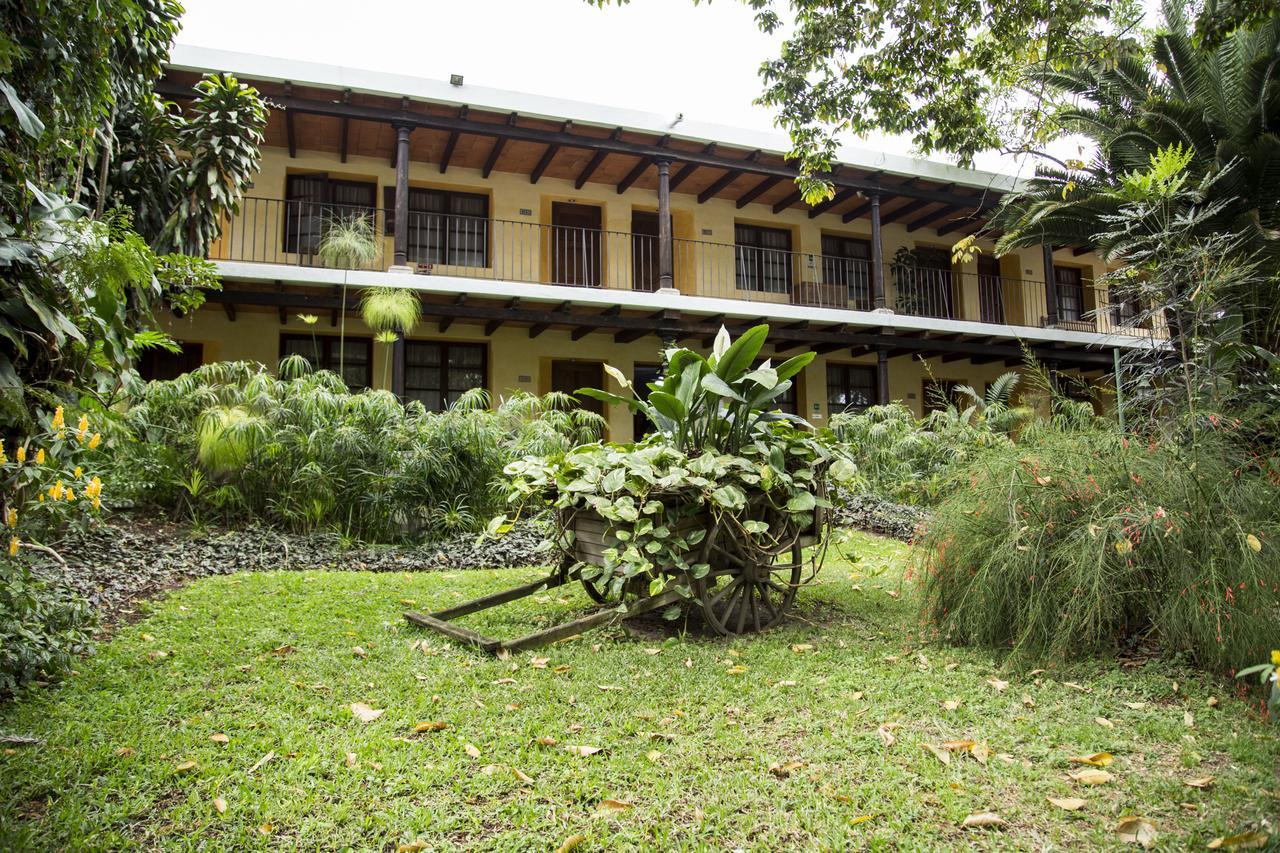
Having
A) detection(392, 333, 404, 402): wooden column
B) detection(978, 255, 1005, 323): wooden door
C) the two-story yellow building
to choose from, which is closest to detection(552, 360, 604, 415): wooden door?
the two-story yellow building

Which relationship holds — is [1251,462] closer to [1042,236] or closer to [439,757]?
[439,757]

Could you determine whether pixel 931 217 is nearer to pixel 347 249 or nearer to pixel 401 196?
pixel 401 196

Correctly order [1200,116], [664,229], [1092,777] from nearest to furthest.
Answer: [1092,777] → [1200,116] → [664,229]

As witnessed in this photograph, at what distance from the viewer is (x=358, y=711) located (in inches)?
106

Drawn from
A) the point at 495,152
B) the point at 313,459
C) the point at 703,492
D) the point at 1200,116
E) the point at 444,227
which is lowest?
the point at 703,492

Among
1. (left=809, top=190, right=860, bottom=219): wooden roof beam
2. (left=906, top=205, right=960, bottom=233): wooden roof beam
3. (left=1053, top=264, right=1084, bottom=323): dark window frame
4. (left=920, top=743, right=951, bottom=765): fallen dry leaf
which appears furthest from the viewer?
(left=1053, top=264, right=1084, bottom=323): dark window frame

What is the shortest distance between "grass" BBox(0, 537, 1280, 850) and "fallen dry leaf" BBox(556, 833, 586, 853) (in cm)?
2

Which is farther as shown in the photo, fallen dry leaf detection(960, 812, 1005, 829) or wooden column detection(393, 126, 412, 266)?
wooden column detection(393, 126, 412, 266)

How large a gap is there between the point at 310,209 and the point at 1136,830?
41.3 feet

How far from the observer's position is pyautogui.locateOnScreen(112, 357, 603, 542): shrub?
6.36 meters

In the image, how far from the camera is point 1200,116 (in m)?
8.67

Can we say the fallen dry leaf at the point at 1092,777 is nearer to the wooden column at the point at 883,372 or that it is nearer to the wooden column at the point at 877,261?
the wooden column at the point at 883,372

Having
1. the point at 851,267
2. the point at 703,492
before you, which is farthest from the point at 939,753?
the point at 851,267

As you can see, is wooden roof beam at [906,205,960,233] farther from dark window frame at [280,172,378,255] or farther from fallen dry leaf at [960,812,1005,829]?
fallen dry leaf at [960,812,1005,829]
